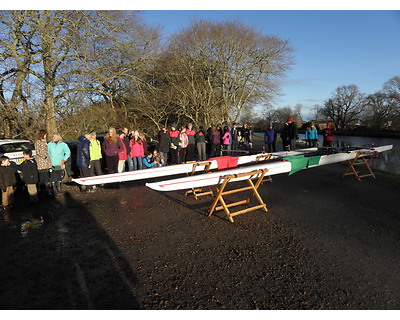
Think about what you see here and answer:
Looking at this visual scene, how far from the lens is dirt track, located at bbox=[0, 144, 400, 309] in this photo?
252 cm

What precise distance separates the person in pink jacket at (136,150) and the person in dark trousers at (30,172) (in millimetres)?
2996

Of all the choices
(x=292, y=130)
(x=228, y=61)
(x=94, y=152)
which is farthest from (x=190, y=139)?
(x=228, y=61)

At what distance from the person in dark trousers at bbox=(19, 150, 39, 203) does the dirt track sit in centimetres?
40

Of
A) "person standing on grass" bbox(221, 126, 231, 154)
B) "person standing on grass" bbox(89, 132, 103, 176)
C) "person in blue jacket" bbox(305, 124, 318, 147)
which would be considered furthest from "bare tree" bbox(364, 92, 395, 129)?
"person standing on grass" bbox(89, 132, 103, 176)

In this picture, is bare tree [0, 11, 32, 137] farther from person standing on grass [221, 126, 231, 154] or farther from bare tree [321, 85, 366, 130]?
bare tree [321, 85, 366, 130]

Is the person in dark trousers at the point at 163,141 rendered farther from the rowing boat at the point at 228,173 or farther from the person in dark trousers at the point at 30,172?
the person in dark trousers at the point at 30,172

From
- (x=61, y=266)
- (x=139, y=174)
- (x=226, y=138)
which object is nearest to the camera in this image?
(x=61, y=266)

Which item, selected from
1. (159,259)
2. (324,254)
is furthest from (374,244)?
(159,259)

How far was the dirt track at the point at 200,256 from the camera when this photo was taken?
252 cm

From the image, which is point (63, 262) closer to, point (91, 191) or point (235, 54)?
point (91, 191)

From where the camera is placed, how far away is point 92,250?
11.6 ft

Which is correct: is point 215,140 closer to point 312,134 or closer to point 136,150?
point 136,150

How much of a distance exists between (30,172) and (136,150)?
10.6 feet

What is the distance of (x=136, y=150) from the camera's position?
26.5 ft
